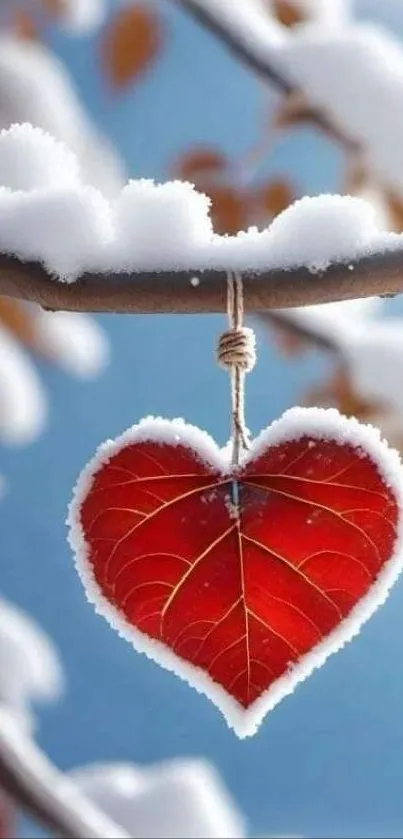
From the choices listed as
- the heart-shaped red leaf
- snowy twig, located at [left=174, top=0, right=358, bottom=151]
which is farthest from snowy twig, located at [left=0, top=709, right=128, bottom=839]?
snowy twig, located at [left=174, top=0, right=358, bottom=151]

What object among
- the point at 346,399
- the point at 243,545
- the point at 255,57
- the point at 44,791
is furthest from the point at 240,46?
the point at 44,791

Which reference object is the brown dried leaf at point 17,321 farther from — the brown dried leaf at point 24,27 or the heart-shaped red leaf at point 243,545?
the heart-shaped red leaf at point 243,545

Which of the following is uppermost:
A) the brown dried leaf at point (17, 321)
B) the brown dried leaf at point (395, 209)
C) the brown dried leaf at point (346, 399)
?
the brown dried leaf at point (17, 321)

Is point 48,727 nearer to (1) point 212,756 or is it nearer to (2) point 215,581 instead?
(1) point 212,756

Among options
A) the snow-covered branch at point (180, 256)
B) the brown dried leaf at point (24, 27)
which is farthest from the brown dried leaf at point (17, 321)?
the snow-covered branch at point (180, 256)

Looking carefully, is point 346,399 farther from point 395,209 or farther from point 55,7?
point 55,7

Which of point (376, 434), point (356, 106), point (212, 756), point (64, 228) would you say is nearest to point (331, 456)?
point (376, 434)
